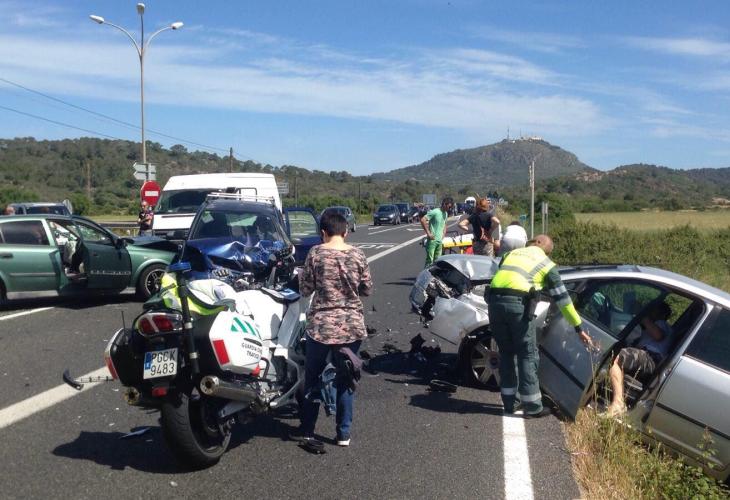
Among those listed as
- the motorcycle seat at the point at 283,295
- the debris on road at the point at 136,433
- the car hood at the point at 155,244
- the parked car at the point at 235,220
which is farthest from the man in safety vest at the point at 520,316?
the car hood at the point at 155,244

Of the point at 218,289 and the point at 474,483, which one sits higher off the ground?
the point at 218,289

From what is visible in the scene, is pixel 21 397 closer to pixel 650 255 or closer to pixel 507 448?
pixel 507 448

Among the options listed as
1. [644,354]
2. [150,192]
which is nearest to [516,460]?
[644,354]

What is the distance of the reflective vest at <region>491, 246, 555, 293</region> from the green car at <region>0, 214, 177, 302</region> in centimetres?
803

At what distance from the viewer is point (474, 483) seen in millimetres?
5367

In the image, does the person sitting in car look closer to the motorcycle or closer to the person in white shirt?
the person in white shirt

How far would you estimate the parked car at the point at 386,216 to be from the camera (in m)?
58.7

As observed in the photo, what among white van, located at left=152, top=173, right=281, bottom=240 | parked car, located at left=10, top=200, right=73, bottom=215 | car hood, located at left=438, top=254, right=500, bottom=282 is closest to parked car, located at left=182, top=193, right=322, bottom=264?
car hood, located at left=438, top=254, right=500, bottom=282

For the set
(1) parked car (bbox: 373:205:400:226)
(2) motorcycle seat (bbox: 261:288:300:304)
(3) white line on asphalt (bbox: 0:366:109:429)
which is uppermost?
(2) motorcycle seat (bbox: 261:288:300:304)

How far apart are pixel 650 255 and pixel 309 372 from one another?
14.6 metres

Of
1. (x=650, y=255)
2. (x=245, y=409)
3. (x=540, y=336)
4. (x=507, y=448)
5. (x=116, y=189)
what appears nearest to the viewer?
(x=245, y=409)

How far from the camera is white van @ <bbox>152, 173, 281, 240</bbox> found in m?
17.3

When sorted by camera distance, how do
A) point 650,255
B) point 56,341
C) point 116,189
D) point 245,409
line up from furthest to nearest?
point 116,189, point 650,255, point 56,341, point 245,409

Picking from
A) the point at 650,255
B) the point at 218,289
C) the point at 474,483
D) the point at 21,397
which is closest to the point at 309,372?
the point at 218,289
